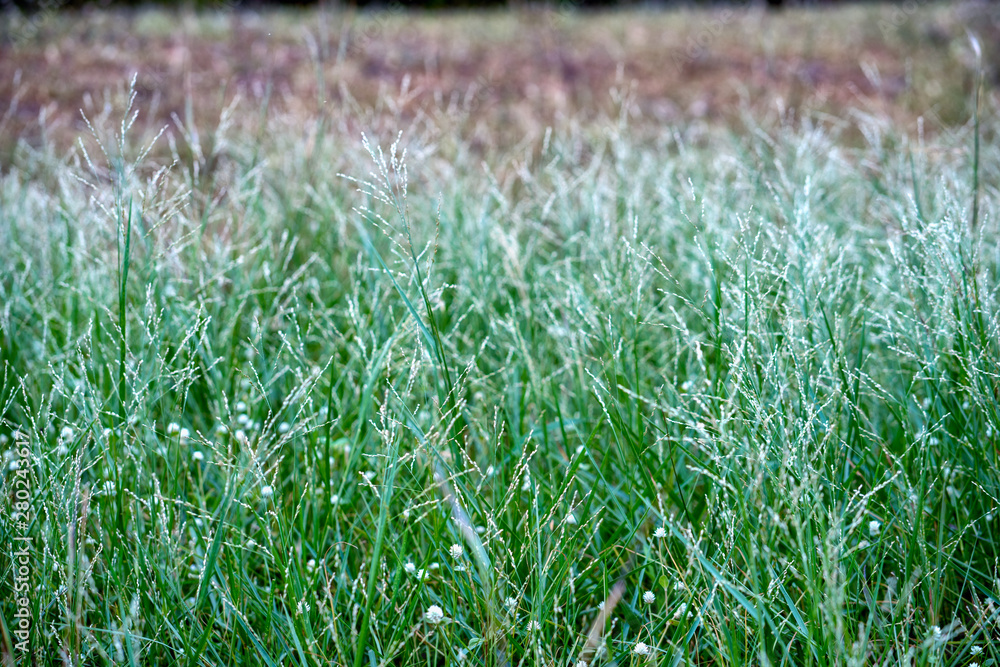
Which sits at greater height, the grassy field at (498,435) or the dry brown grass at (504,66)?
the dry brown grass at (504,66)

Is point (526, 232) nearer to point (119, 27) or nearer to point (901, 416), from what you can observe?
point (901, 416)

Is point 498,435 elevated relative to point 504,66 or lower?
lower

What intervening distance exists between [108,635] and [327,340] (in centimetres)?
80

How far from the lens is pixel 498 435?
3.86 ft

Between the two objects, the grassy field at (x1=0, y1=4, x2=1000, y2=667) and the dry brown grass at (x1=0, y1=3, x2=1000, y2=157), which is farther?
the dry brown grass at (x1=0, y1=3, x2=1000, y2=157)

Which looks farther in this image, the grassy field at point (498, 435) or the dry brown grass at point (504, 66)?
the dry brown grass at point (504, 66)

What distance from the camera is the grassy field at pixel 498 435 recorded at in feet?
3.51

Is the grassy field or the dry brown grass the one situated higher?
the dry brown grass

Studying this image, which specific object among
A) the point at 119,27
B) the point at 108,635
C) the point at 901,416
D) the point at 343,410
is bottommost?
the point at 108,635

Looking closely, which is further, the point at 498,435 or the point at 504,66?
the point at 504,66

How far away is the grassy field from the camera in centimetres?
107

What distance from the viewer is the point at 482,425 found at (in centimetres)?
150

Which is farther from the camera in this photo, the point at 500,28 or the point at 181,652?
the point at 500,28

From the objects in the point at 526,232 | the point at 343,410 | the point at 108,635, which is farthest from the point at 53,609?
the point at 526,232
